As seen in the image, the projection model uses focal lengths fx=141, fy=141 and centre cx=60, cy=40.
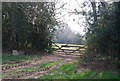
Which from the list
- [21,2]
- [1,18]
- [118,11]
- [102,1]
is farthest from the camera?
[1,18]

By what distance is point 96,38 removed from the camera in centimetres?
626

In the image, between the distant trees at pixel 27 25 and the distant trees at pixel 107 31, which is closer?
the distant trees at pixel 107 31

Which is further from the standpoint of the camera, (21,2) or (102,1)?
(21,2)

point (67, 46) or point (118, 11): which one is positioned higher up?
point (118, 11)

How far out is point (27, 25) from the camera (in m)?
10.5

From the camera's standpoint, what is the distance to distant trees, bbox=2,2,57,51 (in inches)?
409

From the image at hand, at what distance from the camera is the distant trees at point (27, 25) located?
34.1 feet

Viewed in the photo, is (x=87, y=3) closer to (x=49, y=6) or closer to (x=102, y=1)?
(x=102, y=1)

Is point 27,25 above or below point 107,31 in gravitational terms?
above

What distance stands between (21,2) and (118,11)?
7.05 metres

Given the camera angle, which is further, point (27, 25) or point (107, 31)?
point (27, 25)

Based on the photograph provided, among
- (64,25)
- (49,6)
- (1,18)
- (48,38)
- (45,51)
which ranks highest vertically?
(49,6)

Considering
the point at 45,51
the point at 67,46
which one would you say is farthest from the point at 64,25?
the point at 45,51

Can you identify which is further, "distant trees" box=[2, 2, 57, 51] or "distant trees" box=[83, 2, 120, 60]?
"distant trees" box=[2, 2, 57, 51]
